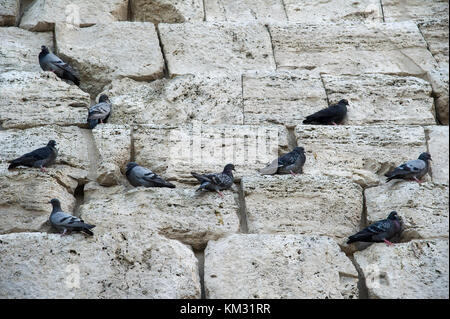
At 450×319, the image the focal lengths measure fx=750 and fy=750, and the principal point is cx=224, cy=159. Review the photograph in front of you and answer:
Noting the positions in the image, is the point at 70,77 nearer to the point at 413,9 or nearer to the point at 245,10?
the point at 245,10

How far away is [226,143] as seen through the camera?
716 centimetres

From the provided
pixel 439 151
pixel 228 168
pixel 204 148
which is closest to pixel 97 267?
pixel 228 168

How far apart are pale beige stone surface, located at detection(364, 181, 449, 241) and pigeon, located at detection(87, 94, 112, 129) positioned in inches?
103

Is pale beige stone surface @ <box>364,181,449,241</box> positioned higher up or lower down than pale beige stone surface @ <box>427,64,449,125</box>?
lower down

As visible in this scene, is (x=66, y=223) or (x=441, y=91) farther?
(x=441, y=91)

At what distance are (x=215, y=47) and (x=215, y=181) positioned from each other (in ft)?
7.34

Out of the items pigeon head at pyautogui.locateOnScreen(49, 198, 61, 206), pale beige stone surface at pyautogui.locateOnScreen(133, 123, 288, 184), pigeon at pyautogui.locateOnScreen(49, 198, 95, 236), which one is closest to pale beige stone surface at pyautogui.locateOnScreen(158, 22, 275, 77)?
pale beige stone surface at pyautogui.locateOnScreen(133, 123, 288, 184)

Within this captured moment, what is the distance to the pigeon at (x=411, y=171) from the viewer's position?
666 centimetres

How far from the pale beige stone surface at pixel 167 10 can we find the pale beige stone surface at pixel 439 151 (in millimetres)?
2961

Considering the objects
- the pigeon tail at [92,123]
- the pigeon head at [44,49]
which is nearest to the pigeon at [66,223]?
the pigeon tail at [92,123]

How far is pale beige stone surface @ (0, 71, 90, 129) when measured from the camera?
23.9 ft

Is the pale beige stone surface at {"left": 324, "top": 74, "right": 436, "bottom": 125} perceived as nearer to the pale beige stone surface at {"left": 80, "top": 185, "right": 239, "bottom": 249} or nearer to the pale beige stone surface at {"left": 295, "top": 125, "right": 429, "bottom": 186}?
the pale beige stone surface at {"left": 295, "top": 125, "right": 429, "bottom": 186}
